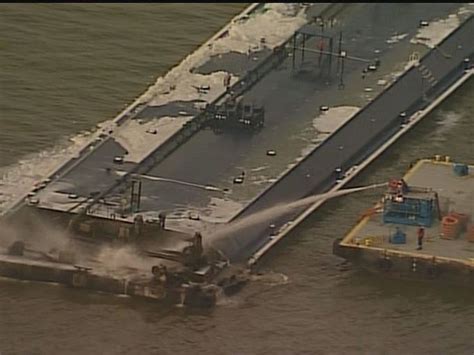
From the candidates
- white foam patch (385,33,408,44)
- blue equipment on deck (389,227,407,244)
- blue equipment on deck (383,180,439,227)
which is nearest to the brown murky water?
blue equipment on deck (383,180,439,227)

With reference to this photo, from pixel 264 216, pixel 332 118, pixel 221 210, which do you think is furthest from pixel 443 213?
pixel 221 210

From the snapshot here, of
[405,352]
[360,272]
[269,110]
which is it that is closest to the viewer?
[405,352]

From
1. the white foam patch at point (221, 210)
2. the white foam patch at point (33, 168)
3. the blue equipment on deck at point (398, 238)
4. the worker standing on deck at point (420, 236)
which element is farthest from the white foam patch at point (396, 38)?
the white foam patch at point (221, 210)

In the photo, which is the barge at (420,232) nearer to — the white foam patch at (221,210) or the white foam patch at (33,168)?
the white foam patch at (221,210)

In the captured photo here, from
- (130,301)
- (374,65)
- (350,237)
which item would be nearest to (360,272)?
(350,237)

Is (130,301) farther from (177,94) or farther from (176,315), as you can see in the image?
(177,94)

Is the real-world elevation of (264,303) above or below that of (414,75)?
below

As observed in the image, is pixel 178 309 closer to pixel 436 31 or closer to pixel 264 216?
pixel 264 216
